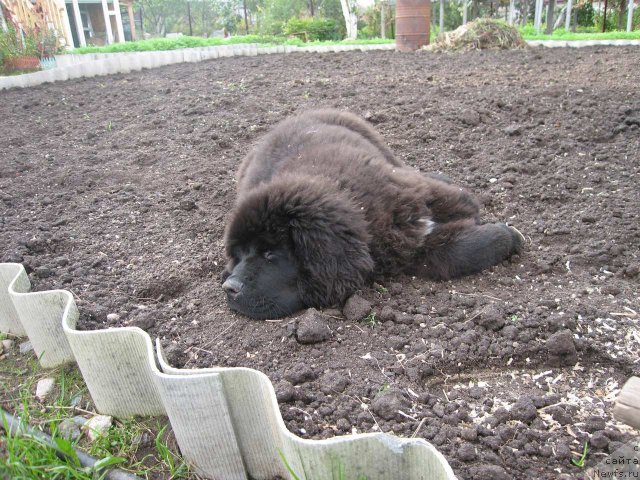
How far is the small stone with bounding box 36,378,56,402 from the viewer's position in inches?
96.6

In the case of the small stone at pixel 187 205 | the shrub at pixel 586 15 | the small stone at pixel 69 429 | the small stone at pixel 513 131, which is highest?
the shrub at pixel 586 15

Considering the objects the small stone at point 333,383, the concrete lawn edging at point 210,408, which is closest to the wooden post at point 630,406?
the concrete lawn edging at point 210,408

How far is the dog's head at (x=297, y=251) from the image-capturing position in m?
2.64

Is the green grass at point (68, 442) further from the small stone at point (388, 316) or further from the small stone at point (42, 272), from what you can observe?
the small stone at point (388, 316)

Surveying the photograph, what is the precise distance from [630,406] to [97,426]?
6.46 feet

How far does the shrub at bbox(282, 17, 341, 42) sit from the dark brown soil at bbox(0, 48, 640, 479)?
40.2ft

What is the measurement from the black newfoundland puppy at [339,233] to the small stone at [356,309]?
0.21 feet

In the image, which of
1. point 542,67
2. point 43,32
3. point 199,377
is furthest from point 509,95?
point 43,32

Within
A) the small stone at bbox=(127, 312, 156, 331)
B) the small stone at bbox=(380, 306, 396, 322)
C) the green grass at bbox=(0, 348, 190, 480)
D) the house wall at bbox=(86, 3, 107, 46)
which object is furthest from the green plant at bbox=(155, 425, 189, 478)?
the house wall at bbox=(86, 3, 107, 46)

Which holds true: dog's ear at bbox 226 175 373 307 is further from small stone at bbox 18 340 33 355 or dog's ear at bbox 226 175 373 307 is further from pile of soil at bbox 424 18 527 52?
pile of soil at bbox 424 18 527 52

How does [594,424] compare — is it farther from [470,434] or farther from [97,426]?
[97,426]

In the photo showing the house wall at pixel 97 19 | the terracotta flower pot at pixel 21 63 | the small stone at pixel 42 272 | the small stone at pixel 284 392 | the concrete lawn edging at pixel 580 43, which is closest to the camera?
the small stone at pixel 284 392

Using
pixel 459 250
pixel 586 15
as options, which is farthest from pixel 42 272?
pixel 586 15

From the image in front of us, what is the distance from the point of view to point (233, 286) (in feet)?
8.59
